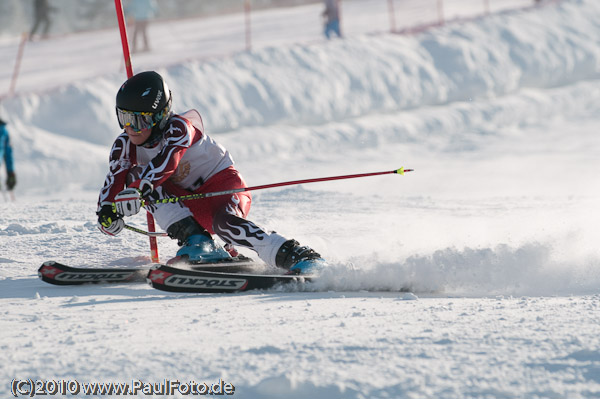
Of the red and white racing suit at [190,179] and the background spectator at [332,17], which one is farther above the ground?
the background spectator at [332,17]

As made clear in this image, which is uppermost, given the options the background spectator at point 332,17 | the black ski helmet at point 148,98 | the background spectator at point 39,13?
the background spectator at point 39,13

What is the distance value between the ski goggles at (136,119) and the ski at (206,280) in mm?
946

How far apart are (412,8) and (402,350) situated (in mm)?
17838

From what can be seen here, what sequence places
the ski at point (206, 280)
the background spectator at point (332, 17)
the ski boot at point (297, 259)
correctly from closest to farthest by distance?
the ski at point (206, 280) < the ski boot at point (297, 259) < the background spectator at point (332, 17)

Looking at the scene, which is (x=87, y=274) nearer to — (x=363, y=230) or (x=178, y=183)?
(x=178, y=183)

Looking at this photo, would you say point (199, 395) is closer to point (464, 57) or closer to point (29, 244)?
point (29, 244)

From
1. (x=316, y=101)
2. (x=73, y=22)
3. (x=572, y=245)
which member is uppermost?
(x=73, y=22)

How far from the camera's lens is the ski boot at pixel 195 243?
4738 millimetres

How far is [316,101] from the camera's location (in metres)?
14.2

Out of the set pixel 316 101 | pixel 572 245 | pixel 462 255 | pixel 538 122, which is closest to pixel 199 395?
pixel 462 255

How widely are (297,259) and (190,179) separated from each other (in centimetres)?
88

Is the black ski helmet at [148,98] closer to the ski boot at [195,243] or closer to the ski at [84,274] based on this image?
the ski boot at [195,243]

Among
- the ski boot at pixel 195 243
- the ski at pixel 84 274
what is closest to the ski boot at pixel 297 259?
the ski boot at pixel 195 243

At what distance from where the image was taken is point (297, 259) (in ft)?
15.0
